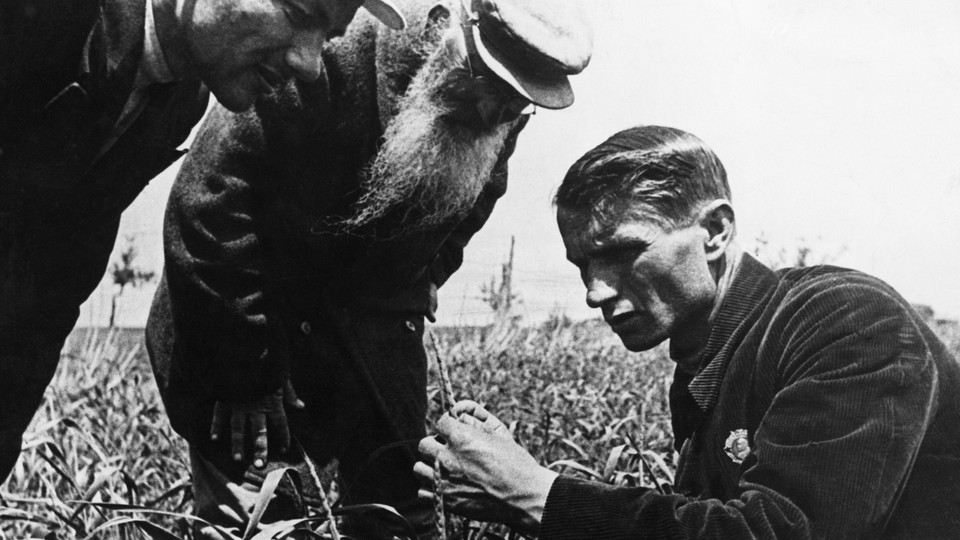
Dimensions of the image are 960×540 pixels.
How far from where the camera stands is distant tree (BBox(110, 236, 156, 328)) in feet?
15.5

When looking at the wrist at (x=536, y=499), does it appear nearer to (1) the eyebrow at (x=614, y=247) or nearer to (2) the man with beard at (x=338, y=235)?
(1) the eyebrow at (x=614, y=247)

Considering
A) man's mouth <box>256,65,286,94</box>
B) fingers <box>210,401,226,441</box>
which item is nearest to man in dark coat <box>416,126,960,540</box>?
man's mouth <box>256,65,286,94</box>

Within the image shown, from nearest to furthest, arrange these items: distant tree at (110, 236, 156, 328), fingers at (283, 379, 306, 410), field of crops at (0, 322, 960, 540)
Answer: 1. field of crops at (0, 322, 960, 540)
2. fingers at (283, 379, 306, 410)
3. distant tree at (110, 236, 156, 328)

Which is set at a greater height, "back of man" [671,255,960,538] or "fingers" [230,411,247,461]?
"back of man" [671,255,960,538]

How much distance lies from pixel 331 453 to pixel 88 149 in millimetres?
1566

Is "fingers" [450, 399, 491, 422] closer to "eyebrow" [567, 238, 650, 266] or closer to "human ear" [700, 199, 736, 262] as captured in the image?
"eyebrow" [567, 238, 650, 266]

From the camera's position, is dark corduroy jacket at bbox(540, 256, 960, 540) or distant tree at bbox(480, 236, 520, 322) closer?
dark corduroy jacket at bbox(540, 256, 960, 540)

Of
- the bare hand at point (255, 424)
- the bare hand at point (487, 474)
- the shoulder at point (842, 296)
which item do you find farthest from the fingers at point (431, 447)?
the bare hand at point (255, 424)

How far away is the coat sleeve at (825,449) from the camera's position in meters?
1.96

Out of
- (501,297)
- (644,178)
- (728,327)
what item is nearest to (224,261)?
(644,178)

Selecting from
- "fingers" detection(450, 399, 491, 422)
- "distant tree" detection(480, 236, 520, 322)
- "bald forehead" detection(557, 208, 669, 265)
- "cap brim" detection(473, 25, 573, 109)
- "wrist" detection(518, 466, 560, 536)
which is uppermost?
"cap brim" detection(473, 25, 573, 109)

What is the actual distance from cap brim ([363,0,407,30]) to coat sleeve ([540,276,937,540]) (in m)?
1.30

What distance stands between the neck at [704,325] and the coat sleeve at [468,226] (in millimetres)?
1307

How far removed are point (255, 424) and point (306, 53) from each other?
4.09ft
